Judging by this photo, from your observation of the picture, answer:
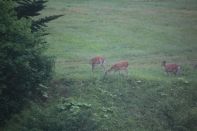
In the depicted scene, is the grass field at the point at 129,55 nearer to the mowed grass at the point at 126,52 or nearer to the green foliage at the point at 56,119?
the mowed grass at the point at 126,52

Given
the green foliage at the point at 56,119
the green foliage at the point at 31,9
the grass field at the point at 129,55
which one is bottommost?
the green foliage at the point at 56,119

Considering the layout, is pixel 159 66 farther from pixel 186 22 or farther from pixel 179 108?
pixel 186 22

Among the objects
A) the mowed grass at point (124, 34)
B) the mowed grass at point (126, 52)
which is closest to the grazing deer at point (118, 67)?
the mowed grass at point (126, 52)

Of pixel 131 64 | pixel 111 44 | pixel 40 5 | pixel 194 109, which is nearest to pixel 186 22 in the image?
pixel 111 44

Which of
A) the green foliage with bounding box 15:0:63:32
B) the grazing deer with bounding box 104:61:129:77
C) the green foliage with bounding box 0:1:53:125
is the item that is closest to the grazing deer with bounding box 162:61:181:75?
the grazing deer with bounding box 104:61:129:77

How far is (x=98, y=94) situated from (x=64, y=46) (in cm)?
490

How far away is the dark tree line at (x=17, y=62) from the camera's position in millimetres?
14242

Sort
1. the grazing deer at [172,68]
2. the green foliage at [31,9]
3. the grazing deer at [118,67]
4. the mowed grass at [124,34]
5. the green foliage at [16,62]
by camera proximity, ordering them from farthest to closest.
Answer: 1. the mowed grass at [124,34]
2. the grazing deer at [172,68]
3. the grazing deer at [118,67]
4. the green foliage at [31,9]
5. the green foliage at [16,62]

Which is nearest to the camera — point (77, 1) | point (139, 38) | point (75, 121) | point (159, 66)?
point (75, 121)

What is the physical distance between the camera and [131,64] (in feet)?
61.4

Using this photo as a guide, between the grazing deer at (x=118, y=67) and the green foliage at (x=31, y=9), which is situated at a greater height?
the green foliage at (x=31, y=9)

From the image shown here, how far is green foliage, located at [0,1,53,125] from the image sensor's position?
14.2 metres

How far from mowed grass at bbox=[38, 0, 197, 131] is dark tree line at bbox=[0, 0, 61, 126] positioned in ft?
5.23

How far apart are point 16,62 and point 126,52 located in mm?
6955
